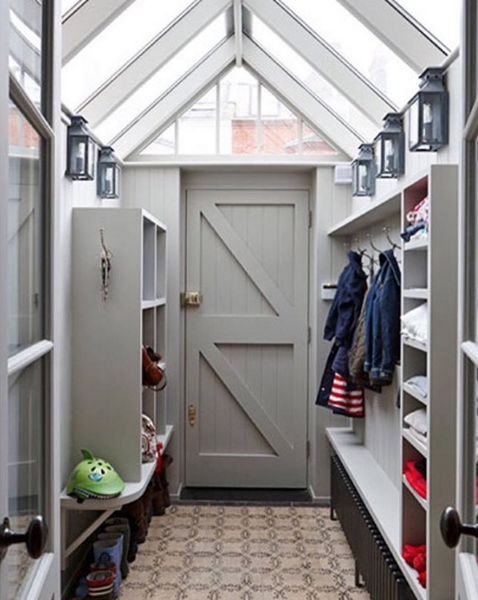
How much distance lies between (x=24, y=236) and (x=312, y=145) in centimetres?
344

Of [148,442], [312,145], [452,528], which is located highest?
[312,145]

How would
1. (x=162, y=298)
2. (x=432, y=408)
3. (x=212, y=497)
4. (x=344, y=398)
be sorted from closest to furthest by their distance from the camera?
(x=432, y=408), (x=344, y=398), (x=162, y=298), (x=212, y=497)

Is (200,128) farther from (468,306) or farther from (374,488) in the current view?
(468,306)

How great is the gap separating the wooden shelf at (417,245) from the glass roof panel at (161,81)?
1959mm

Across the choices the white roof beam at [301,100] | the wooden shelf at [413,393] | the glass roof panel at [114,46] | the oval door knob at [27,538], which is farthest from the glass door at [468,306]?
the white roof beam at [301,100]

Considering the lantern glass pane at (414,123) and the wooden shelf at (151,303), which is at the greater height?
the lantern glass pane at (414,123)

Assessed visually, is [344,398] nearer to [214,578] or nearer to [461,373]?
[214,578]

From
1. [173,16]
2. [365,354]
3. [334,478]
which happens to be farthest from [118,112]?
[334,478]

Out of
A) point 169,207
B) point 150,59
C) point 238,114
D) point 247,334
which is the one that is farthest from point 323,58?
point 247,334

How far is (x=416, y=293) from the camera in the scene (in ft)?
7.30

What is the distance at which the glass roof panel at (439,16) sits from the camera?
2.25 meters

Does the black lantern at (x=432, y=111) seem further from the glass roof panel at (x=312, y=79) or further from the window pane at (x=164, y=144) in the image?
the window pane at (x=164, y=144)

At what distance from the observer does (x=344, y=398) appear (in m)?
3.71

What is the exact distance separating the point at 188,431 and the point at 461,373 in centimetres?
354
